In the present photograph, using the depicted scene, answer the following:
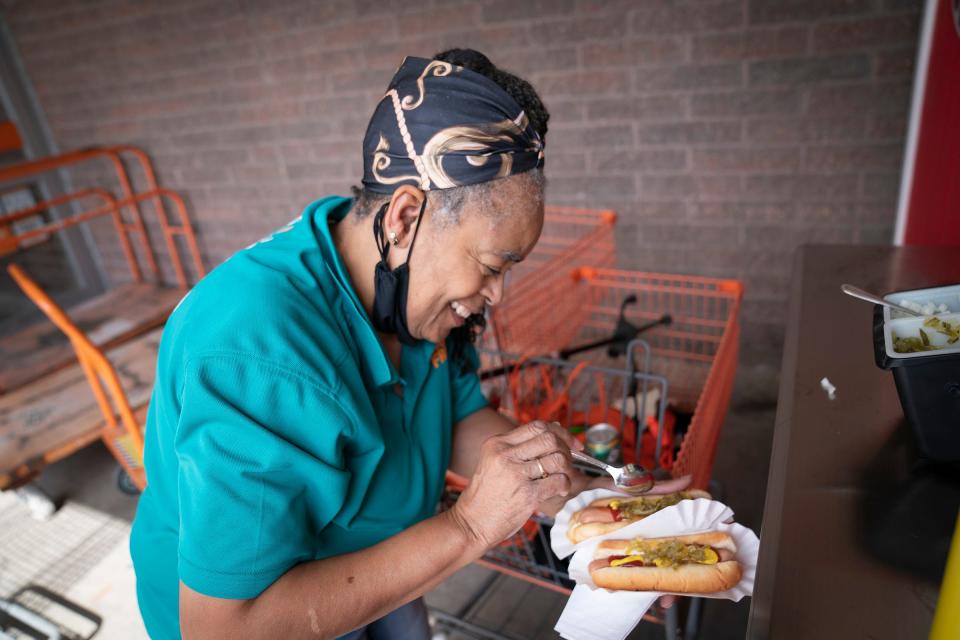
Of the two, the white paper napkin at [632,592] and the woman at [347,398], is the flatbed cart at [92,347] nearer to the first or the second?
the woman at [347,398]

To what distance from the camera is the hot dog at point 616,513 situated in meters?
1.34

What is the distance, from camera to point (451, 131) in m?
1.18

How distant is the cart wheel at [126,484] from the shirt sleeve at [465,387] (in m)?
2.42

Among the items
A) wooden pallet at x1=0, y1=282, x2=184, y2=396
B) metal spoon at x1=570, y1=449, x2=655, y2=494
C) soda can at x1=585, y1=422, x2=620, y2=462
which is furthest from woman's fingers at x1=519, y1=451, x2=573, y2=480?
wooden pallet at x1=0, y1=282, x2=184, y2=396

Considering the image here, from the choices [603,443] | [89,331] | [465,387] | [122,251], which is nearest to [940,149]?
[603,443]

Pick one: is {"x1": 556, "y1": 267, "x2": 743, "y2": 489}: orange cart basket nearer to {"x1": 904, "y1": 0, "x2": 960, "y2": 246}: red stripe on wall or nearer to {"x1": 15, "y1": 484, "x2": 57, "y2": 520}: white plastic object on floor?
{"x1": 904, "y1": 0, "x2": 960, "y2": 246}: red stripe on wall

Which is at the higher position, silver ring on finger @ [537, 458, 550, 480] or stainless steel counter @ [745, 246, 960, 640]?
stainless steel counter @ [745, 246, 960, 640]

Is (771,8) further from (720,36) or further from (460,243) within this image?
(460,243)

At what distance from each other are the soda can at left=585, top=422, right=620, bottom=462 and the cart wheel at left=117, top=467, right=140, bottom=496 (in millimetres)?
2566

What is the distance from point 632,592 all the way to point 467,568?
1.68 meters

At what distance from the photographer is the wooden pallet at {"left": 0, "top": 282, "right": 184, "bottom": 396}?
12.3 feet

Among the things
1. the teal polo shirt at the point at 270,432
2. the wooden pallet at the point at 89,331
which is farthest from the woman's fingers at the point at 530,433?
the wooden pallet at the point at 89,331

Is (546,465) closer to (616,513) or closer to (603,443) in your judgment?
(616,513)

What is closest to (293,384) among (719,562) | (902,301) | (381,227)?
(381,227)
